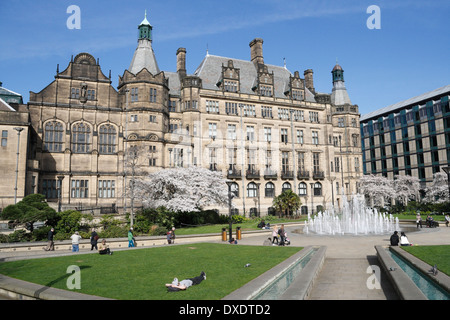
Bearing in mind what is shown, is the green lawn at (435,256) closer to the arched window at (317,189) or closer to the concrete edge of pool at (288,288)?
the concrete edge of pool at (288,288)

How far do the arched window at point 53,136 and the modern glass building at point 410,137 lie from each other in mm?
75109

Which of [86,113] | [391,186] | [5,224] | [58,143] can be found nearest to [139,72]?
[86,113]

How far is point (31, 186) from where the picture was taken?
37.9 meters

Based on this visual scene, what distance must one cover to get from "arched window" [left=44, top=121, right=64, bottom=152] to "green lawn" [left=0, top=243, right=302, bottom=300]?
1125 inches

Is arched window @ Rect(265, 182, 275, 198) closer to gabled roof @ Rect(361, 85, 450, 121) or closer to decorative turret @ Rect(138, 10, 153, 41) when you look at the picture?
decorative turret @ Rect(138, 10, 153, 41)

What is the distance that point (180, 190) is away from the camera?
123 feet

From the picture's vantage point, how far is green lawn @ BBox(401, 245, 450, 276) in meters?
12.1

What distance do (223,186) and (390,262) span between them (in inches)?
1162

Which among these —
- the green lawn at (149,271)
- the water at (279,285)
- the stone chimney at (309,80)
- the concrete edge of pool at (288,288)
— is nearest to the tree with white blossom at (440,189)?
→ the stone chimney at (309,80)

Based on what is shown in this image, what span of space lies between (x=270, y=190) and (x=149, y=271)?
43585mm

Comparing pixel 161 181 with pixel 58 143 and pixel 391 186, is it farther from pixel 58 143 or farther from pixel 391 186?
pixel 391 186

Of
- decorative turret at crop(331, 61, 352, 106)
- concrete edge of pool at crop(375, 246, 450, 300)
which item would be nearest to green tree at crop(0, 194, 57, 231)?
concrete edge of pool at crop(375, 246, 450, 300)

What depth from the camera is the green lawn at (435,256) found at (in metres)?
12.1
